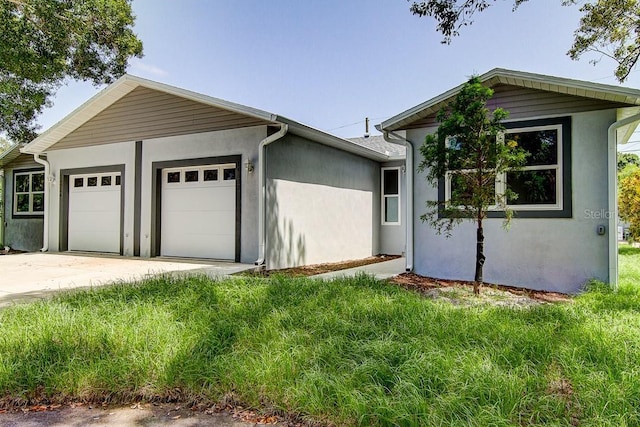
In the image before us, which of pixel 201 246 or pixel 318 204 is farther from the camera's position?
pixel 318 204

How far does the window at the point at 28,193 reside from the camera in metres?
13.0

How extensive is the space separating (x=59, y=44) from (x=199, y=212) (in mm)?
7224

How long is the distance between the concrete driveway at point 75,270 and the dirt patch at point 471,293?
3.38 metres

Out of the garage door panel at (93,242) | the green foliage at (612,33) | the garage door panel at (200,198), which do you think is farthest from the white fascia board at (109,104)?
the green foliage at (612,33)

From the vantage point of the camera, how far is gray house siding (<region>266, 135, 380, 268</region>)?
840cm

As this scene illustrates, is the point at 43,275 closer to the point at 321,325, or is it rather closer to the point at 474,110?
the point at 321,325

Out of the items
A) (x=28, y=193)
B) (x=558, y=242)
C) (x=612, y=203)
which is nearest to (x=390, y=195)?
Answer: (x=558, y=242)

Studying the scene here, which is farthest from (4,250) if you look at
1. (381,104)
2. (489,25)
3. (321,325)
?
(381,104)

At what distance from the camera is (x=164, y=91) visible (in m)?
9.01

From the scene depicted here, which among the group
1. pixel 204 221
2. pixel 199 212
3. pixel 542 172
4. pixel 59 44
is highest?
pixel 59 44

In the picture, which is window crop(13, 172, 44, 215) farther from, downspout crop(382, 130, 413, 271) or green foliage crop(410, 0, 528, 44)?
green foliage crop(410, 0, 528, 44)

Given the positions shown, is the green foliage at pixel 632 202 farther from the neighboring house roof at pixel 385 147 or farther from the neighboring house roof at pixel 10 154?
the neighboring house roof at pixel 10 154

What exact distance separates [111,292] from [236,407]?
10.5 feet

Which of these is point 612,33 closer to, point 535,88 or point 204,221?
point 535,88
